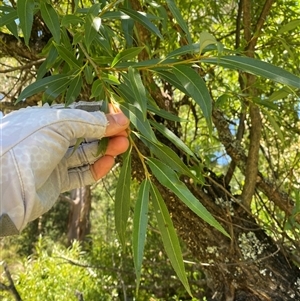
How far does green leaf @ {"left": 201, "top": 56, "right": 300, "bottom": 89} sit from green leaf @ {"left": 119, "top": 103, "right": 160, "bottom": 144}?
139 mm

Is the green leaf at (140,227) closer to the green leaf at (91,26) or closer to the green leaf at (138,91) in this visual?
the green leaf at (138,91)

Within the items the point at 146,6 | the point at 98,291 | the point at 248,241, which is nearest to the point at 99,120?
the point at 146,6

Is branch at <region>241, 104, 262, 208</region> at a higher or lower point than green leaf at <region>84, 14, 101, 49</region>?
lower

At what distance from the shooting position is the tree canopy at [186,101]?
2.77 ft

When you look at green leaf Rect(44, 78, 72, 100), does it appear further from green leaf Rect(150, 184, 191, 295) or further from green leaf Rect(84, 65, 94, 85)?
green leaf Rect(150, 184, 191, 295)

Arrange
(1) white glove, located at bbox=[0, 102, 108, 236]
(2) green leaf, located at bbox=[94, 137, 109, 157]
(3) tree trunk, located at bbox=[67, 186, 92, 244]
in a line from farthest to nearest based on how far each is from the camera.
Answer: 1. (3) tree trunk, located at bbox=[67, 186, 92, 244]
2. (2) green leaf, located at bbox=[94, 137, 109, 157]
3. (1) white glove, located at bbox=[0, 102, 108, 236]

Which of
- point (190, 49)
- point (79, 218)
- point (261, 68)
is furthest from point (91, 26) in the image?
point (79, 218)

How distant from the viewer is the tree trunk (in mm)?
6472

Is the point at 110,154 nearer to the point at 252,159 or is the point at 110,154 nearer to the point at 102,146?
the point at 102,146

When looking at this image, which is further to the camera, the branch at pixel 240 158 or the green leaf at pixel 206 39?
the branch at pixel 240 158

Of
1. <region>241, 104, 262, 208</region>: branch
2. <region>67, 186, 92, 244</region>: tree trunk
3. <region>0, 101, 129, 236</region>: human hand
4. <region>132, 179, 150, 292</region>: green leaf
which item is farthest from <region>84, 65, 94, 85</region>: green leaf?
<region>67, 186, 92, 244</region>: tree trunk

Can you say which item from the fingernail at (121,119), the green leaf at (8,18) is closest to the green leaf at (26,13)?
the green leaf at (8,18)

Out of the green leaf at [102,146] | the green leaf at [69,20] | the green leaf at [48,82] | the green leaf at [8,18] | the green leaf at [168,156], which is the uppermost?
the green leaf at [8,18]

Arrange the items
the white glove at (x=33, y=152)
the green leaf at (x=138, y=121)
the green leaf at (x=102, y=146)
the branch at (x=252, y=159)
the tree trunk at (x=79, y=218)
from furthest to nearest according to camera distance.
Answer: the tree trunk at (x=79, y=218)
the branch at (x=252, y=159)
the green leaf at (x=102, y=146)
the green leaf at (x=138, y=121)
the white glove at (x=33, y=152)
